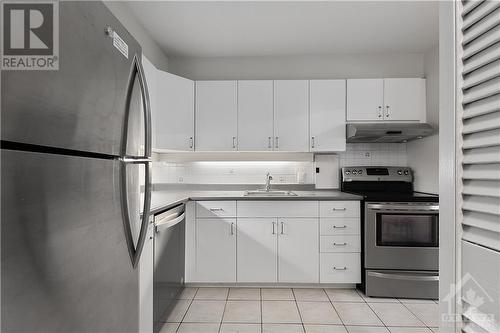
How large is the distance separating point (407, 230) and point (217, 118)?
2189mm

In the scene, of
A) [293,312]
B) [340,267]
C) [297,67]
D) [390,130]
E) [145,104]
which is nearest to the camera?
[145,104]

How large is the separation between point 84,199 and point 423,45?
3.64 m

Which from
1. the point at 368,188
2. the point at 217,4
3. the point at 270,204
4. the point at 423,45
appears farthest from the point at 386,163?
the point at 217,4

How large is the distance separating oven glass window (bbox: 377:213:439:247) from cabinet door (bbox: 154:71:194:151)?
81.9 inches

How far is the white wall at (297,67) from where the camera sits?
Answer: 3.48 meters

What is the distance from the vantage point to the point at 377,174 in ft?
11.3

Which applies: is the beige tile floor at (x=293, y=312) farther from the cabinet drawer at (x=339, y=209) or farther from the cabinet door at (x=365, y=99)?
the cabinet door at (x=365, y=99)

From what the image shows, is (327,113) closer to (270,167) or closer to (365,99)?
(365,99)

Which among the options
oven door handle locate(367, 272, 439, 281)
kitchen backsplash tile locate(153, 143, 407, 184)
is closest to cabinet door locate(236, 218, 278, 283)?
kitchen backsplash tile locate(153, 143, 407, 184)

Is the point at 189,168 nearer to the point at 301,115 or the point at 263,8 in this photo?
the point at 301,115

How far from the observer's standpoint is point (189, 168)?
3553 millimetres

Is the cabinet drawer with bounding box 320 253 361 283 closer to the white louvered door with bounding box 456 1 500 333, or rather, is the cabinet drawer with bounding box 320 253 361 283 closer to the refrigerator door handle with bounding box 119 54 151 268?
the refrigerator door handle with bounding box 119 54 151 268

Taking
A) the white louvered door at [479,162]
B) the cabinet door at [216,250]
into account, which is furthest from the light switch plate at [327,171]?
the white louvered door at [479,162]

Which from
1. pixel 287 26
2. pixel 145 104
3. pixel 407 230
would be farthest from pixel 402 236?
pixel 145 104
